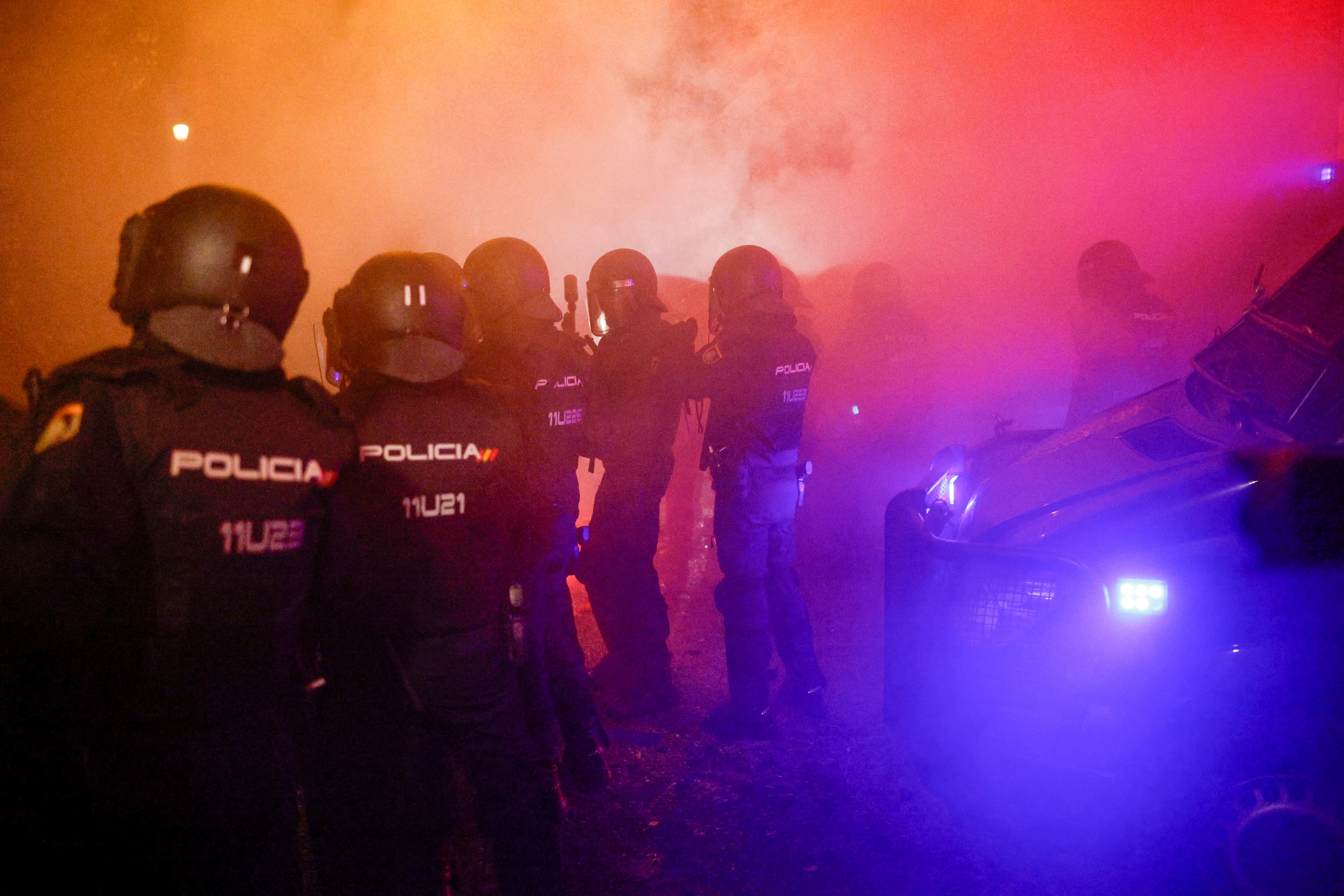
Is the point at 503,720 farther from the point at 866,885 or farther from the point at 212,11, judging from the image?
the point at 212,11

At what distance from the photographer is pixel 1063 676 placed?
237cm

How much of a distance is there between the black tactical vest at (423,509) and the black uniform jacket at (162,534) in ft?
0.79

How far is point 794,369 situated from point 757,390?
0.27 metres

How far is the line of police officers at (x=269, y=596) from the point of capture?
1.34 m

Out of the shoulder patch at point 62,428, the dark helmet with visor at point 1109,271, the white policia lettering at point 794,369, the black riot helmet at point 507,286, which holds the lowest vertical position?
the shoulder patch at point 62,428

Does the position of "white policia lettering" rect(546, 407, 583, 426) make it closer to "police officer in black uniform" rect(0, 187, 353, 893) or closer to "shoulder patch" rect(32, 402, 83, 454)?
"police officer in black uniform" rect(0, 187, 353, 893)

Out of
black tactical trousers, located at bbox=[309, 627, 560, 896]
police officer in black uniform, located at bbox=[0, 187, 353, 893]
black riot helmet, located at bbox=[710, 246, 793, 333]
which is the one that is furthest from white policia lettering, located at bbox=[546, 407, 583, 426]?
police officer in black uniform, located at bbox=[0, 187, 353, 893]

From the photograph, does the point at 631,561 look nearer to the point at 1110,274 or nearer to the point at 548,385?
the point at 548,385

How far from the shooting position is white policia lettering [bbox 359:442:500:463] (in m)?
1.93

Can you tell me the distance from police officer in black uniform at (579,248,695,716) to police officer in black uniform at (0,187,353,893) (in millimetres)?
2478

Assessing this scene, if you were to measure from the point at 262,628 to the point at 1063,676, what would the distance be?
2.45m

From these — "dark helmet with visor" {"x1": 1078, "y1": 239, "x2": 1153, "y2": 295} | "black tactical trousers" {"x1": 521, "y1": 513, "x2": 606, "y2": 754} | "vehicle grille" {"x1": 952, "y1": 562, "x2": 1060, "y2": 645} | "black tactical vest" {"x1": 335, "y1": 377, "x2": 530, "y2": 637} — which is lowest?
"black tactical trousers" {"x1": 521, "y1": 513, "x2": 606, "y2": 754}

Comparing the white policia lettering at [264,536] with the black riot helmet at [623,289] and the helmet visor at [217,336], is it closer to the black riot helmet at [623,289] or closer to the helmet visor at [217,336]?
the helmet visor at [217,336]

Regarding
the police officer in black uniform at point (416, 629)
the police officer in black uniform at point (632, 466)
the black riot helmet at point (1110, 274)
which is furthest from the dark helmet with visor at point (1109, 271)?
the police officer in black uniform at point (416, 629)
